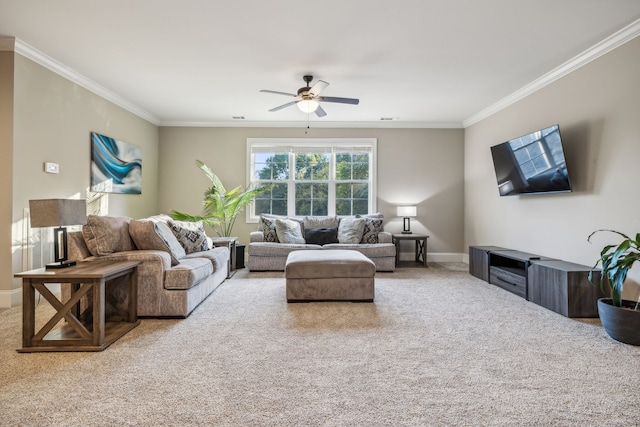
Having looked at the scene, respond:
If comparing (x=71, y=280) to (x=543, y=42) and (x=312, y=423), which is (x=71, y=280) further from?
(x=543, y=42)

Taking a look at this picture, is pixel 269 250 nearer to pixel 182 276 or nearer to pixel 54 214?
pixel 182 276

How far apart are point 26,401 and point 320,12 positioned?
312 cm

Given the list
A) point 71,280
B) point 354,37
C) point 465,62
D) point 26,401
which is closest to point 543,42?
point 465,62

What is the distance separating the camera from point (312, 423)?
150 centimetres

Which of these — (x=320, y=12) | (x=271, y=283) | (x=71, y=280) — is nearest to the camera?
(x=71, y=280)

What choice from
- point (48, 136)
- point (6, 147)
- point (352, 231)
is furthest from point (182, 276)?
point (352, 231)

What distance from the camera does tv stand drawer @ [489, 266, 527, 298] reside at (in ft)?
12.3

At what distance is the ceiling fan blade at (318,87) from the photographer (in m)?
3.54

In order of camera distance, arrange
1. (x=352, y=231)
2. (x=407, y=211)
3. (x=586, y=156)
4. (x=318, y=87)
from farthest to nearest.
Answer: (x=407, y=211) → (x=352, y=231) → (x=318, y=87) → (x=586, y=156)

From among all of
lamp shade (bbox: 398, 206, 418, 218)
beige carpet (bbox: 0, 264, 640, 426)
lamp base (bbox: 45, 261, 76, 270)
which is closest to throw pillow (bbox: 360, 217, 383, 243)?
lamp shade (bbox: 398, 206, 418, 218)

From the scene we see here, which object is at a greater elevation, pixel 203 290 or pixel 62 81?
pixel 62 81

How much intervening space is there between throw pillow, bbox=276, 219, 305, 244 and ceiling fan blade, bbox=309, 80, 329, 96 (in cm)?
242

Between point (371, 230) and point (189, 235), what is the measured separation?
2.97 m

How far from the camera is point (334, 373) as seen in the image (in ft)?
6.50
